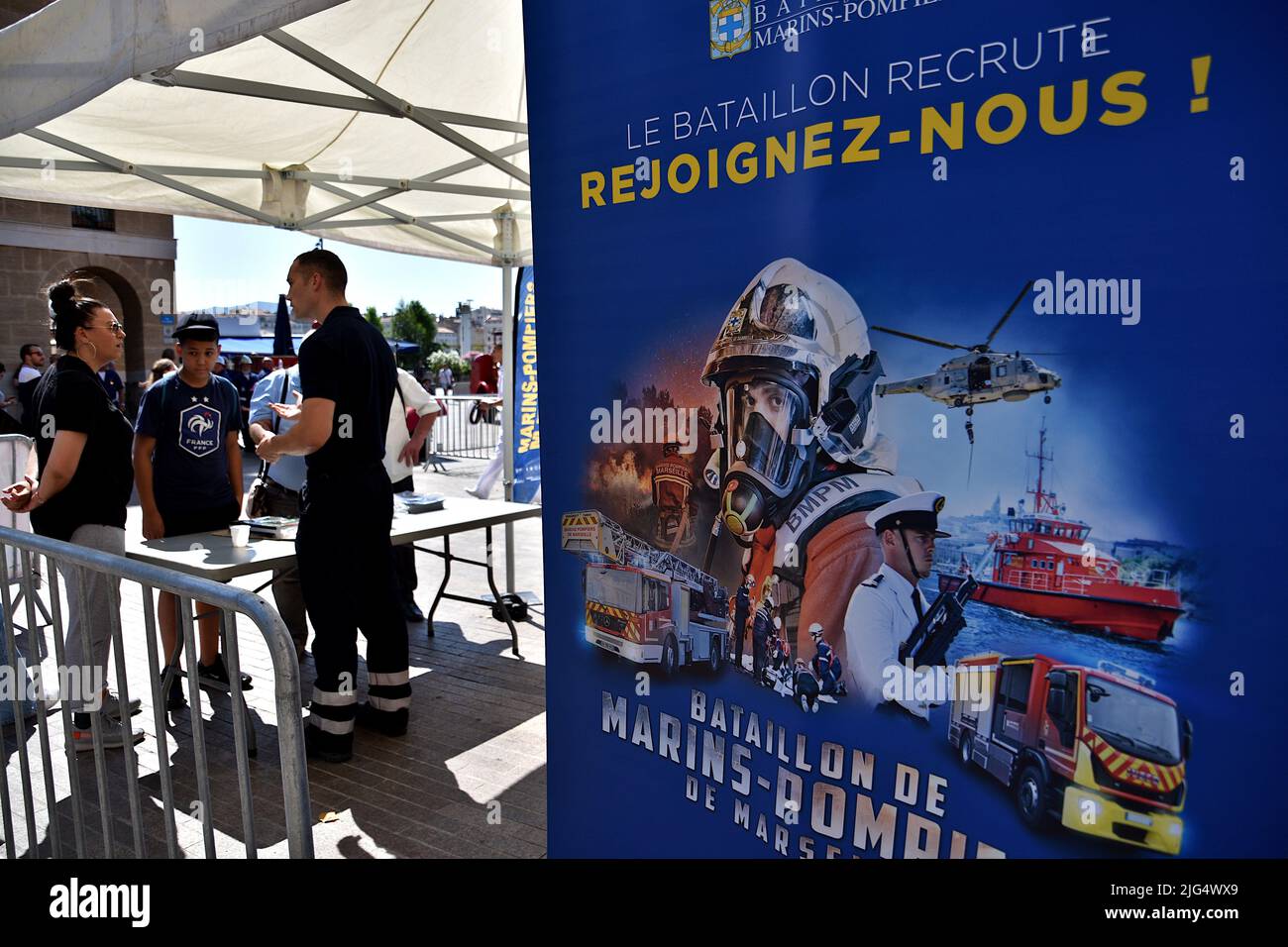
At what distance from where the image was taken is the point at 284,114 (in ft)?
16.9

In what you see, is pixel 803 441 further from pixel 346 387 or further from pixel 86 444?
pixel 86 444

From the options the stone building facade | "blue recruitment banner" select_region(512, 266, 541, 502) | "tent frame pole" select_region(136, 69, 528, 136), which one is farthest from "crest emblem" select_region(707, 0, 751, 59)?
the stone building facade

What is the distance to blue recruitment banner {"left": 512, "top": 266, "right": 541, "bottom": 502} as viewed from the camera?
260 inches

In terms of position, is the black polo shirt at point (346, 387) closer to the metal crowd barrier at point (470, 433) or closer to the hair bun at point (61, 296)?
the hair bun at point (61, 296)

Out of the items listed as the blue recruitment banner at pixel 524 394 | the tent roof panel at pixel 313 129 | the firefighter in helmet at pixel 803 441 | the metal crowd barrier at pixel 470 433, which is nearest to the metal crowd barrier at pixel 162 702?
the firefighter in helmet at pixel 803 441

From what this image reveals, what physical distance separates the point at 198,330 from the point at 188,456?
618 millimetres

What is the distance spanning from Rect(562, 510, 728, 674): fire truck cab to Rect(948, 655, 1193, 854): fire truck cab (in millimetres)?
621

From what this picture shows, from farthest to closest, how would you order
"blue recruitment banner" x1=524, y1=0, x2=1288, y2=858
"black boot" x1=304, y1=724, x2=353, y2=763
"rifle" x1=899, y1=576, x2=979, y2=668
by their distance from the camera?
"black boot" x1=304, y1=724, x2=353, y2=763
"rifle" x1=899, y1=576, x2=979, y2=668
"blue recruitment banner" x1=524, y1=0, x2=1288, y2=858

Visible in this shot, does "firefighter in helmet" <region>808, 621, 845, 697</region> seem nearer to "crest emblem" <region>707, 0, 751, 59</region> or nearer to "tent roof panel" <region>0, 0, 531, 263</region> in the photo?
"crest emblem" <region>707, 0, 751, 59</region>

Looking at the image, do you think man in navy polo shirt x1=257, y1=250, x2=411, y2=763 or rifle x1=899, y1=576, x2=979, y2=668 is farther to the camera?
man in navy polo shirt x1=257, y1=250, x2=411, y2=763

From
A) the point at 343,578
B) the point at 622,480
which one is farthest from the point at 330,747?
the point at 622,480

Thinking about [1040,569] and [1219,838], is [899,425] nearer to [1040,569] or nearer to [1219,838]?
[1040,569]

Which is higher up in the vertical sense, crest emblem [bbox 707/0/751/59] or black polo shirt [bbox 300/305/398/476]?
crest emblem [bbox 707/0/751/59]
